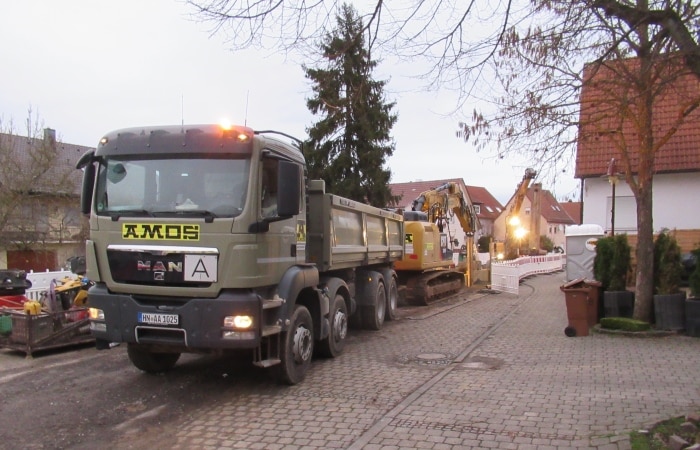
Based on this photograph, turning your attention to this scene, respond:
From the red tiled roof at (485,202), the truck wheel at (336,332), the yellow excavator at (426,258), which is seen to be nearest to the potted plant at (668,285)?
the truck wheel at (336,332)

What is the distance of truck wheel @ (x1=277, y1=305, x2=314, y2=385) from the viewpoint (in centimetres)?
684

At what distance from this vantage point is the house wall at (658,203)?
1886 centimetres

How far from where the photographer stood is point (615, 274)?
11.3 m

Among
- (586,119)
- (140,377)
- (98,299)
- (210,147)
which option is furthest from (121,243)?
(586,119)

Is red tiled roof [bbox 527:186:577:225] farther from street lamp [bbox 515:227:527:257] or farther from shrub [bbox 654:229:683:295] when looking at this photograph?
shrub [bbox 654:229:683:295]

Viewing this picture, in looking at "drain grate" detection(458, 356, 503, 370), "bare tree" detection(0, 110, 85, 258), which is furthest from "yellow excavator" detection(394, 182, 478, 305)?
"bare tree" detection(0, 110, 85, 258)

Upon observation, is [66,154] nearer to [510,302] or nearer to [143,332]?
[510,302]

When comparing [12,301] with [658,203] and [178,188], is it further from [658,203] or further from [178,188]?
[658,203]

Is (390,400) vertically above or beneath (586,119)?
beneath

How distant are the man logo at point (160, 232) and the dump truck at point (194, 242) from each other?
0.03 ft

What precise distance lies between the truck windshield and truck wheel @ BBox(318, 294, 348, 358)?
295 centimetres

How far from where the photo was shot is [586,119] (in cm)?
894

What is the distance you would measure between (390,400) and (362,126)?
23506 mm

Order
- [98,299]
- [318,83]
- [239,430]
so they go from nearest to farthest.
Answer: [239,430], [318,83], [98,299]
